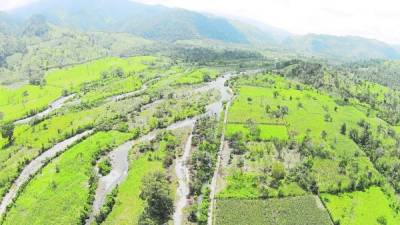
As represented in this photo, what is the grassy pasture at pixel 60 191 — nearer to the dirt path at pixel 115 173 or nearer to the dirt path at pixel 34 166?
the dirt path at pixel 115 173

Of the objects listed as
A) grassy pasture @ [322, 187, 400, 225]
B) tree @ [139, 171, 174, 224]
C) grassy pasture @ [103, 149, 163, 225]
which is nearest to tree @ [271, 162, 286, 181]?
grassy pasture @ [322, 187, 400, 225]

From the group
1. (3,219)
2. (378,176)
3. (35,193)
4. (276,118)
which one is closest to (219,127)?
(276,118)

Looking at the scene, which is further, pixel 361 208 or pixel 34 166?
pixel 34 166

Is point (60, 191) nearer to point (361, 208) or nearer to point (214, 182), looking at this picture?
point (214, 182)

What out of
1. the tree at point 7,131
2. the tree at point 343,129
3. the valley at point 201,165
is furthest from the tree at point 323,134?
the tree at point 7,131

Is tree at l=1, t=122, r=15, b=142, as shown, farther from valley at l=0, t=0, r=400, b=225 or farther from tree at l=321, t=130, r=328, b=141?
tree at l=321, t=130, r=328, b=141

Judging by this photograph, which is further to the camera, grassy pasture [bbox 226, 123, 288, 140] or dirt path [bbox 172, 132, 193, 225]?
grassy pasture [bbox 226, 123, 288, 140]

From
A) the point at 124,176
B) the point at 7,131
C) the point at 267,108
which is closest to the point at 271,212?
the point at 124,176
